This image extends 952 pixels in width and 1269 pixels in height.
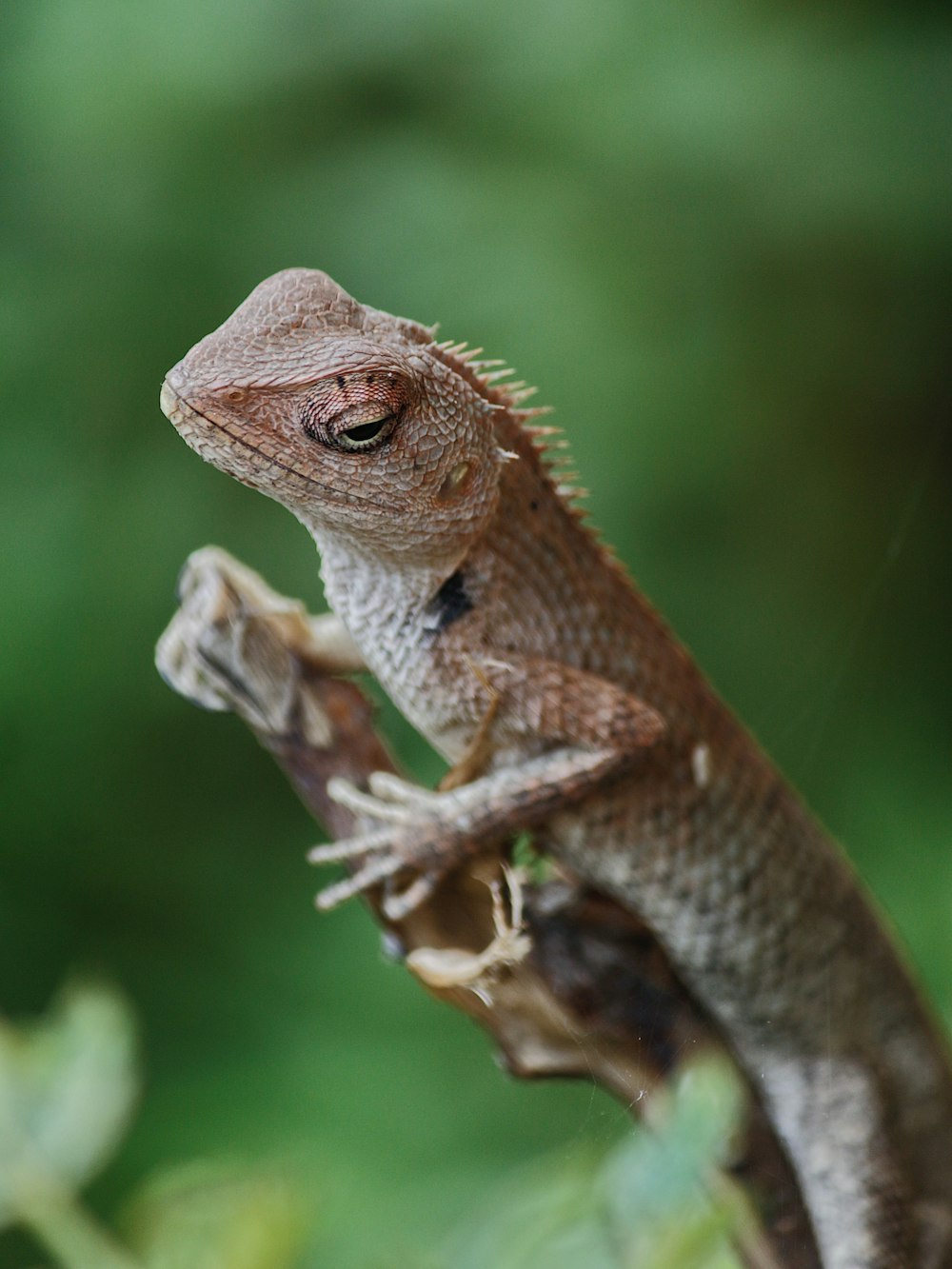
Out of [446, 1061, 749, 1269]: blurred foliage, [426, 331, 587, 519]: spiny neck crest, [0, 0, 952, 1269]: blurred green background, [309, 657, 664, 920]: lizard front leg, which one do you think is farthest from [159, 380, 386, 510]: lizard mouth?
[446, 1061, 749, 1269]: blurred foliage

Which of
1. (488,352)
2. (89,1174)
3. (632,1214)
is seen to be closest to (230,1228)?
(632,1214)

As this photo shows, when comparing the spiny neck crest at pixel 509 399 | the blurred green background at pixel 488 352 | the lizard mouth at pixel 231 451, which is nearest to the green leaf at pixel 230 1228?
the lizard mouth at pixel 231 451

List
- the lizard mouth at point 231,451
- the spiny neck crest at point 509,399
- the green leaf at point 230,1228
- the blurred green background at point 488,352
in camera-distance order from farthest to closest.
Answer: the blurred green background at point 488,352 < the spiny neck crest at point 509,399 < the lizard mouth at point 231,451 < the green leaf at point 230,1228

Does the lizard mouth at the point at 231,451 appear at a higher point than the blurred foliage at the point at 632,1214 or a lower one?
higher

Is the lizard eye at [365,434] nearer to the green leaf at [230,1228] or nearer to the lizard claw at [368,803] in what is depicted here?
the lizard claw at [368,803]

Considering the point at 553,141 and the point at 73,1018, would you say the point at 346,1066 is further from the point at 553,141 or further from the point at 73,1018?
the point at 553,141

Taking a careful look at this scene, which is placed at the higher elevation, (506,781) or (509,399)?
(509,399)

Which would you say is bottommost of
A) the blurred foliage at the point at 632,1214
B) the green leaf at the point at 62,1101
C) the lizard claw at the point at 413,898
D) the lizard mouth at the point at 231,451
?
the green leaf at the point at 62,1101

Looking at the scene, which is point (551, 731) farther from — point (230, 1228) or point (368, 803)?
point (230, 1228)
